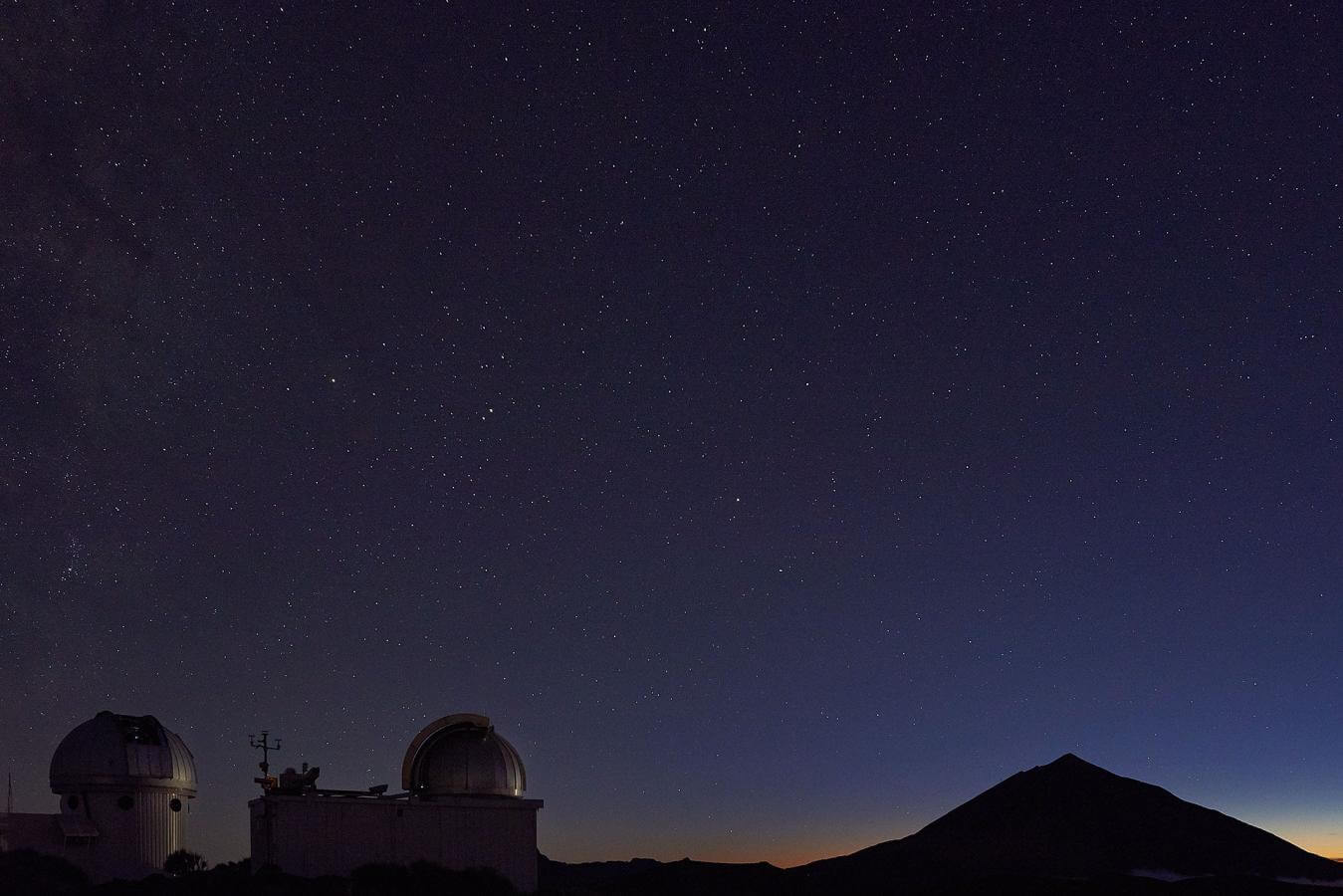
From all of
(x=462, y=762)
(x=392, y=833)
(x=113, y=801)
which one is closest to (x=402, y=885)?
(x=392, y=833)

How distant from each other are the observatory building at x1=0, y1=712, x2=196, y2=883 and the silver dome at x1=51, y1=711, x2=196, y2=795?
1.1 inches

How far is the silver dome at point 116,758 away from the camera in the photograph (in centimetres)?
3231

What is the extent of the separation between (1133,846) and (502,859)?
228ft

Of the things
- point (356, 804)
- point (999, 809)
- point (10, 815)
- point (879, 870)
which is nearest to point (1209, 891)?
point (879, 870)

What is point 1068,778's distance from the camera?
94.1 metres

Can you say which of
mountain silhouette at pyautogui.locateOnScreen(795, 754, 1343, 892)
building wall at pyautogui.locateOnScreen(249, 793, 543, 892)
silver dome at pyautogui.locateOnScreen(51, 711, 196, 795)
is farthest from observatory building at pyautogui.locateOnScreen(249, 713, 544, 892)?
mountain silhouette at pyautogui.locateOnScreen(795, 754, 1343, 892)

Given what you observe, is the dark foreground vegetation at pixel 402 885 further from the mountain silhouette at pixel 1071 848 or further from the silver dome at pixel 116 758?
the mountain silhouette at pixel 1071 848

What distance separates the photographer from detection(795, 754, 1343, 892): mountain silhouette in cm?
7481

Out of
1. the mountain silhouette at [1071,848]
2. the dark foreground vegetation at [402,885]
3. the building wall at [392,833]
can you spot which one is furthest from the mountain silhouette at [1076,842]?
the building wall at [392,833]

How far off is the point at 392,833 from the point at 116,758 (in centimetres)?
1258

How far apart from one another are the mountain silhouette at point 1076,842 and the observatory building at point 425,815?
4604cm

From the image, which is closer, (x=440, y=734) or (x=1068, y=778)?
(x=440, y=734)

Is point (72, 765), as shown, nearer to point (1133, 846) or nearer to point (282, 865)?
point (282, 865)

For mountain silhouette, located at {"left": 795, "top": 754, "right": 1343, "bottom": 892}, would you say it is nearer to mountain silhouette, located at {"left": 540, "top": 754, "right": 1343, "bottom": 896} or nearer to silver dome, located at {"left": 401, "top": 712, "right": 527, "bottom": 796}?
mountain silhouette, located at {"left": 540, "top": 754, "right": 1343, "bottom": 896}
